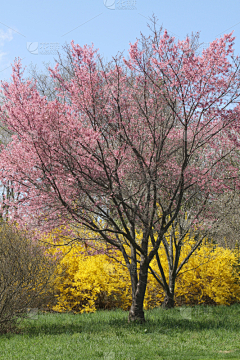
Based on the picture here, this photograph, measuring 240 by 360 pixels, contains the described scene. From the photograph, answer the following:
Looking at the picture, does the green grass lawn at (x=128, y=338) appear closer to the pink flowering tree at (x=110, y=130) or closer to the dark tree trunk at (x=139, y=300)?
the dark tree trunk at (x=139, y=300)

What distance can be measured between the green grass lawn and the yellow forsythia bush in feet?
4.85

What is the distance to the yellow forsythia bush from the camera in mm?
9695

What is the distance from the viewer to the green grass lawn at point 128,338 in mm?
5034

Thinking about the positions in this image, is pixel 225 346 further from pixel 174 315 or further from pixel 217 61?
pixel 217 61

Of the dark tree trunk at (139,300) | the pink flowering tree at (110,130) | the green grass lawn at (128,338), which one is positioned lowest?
the green grass lawn at (128,338)

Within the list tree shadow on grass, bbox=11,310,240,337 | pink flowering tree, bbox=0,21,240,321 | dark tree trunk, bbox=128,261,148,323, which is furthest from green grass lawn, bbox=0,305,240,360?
pink flowering tree, bbox=0,21,240,321

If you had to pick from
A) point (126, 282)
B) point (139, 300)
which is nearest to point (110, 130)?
point (139, 300)

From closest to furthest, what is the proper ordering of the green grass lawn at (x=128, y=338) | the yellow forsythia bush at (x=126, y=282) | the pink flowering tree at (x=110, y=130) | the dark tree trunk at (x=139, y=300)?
the green grass lawn at (x=128, y=338) < the pink flowering tree at (x=110, y=130) < the dark tree trunk at (x=139, y=300) < the yellow forsythia bush at (x=126, y=282)

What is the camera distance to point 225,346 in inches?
215

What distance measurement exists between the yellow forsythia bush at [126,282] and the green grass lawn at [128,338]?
1.48 meters

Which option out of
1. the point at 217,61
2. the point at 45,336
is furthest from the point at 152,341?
the point at 217,61

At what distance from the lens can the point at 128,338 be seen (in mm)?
5918

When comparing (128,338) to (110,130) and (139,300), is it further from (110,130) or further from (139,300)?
(110,130)

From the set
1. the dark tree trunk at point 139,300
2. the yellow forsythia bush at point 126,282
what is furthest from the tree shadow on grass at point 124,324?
the yellow forsythia bush at point 126,282
